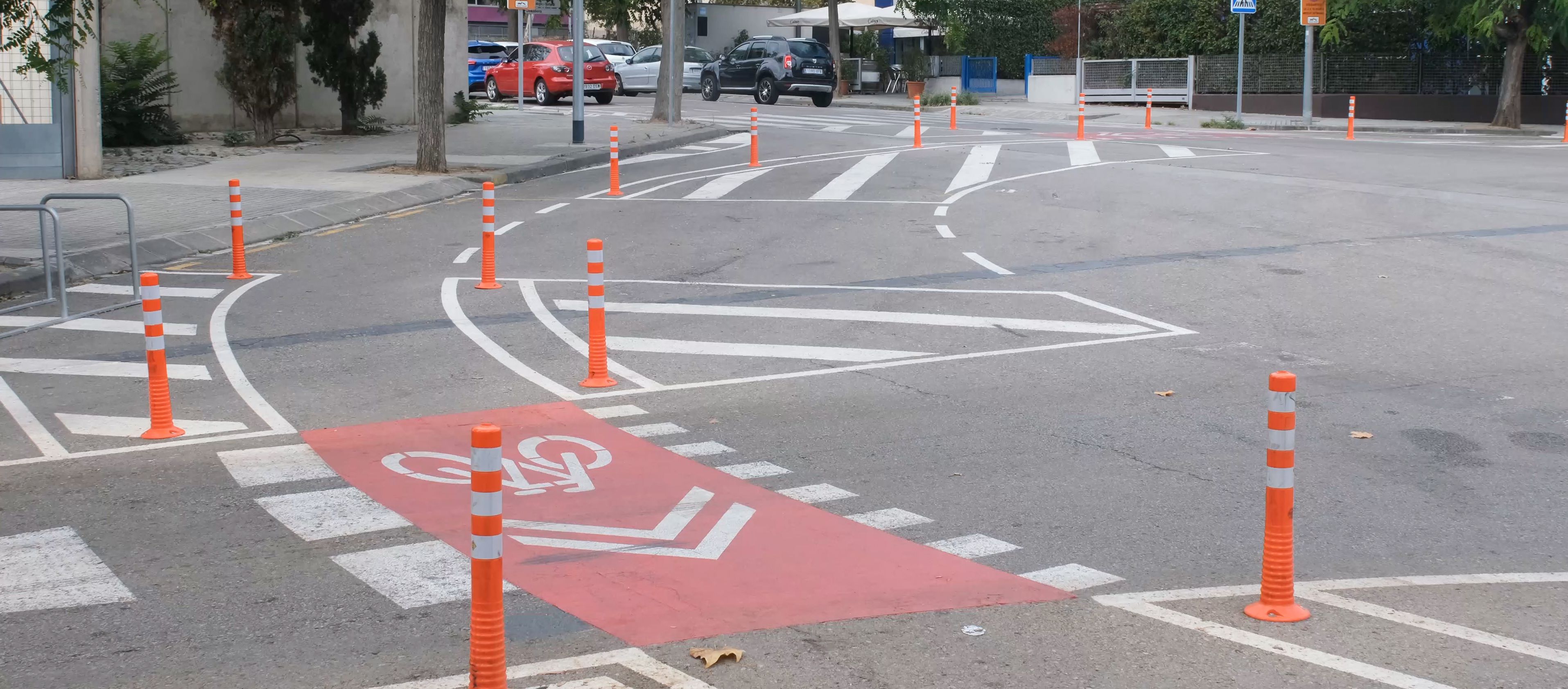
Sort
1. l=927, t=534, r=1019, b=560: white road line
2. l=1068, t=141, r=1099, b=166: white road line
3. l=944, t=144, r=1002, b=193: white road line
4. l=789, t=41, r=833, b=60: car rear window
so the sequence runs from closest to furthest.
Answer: l=927, t=534, r=1019, b=560: white road line < l=944, t=144, r=1002, b=193: white road line < l=1068, t=141, r=1099, b=166: white road line < l=789, t=41, r=833, b=60: car rear window

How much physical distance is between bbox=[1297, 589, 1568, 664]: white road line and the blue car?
135 ft

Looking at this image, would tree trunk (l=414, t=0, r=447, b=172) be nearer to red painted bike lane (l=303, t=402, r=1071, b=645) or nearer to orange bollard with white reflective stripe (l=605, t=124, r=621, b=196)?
orange bollard with white reflective stripe (l=605, t=124, r=621, b=196)

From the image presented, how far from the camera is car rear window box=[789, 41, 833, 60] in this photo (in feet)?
141

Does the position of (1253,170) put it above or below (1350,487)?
above

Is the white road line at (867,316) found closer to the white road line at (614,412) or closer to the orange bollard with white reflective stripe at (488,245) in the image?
the orange bollard with white reflective stripe at (488,245)

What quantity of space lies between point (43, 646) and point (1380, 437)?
664 centimetres

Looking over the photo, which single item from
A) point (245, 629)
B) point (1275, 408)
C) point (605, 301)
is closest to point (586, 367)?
point (605, 301)

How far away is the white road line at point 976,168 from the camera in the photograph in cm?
2141

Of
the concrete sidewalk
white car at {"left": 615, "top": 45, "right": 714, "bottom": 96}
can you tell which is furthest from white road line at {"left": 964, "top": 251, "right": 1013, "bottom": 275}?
white car at {"left": 615, "top": 45, "right": 714, "bottom": 96}

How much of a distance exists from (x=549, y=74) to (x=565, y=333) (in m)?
32.3

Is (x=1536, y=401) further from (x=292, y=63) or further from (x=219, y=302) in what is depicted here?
(x=292, y=63)

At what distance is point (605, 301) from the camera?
1276 centimetres

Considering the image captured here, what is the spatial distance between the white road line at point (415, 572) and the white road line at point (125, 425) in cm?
267

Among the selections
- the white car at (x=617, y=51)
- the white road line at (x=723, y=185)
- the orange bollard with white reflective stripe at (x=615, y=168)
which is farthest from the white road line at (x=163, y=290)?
the white car at (x=617, y=51)
